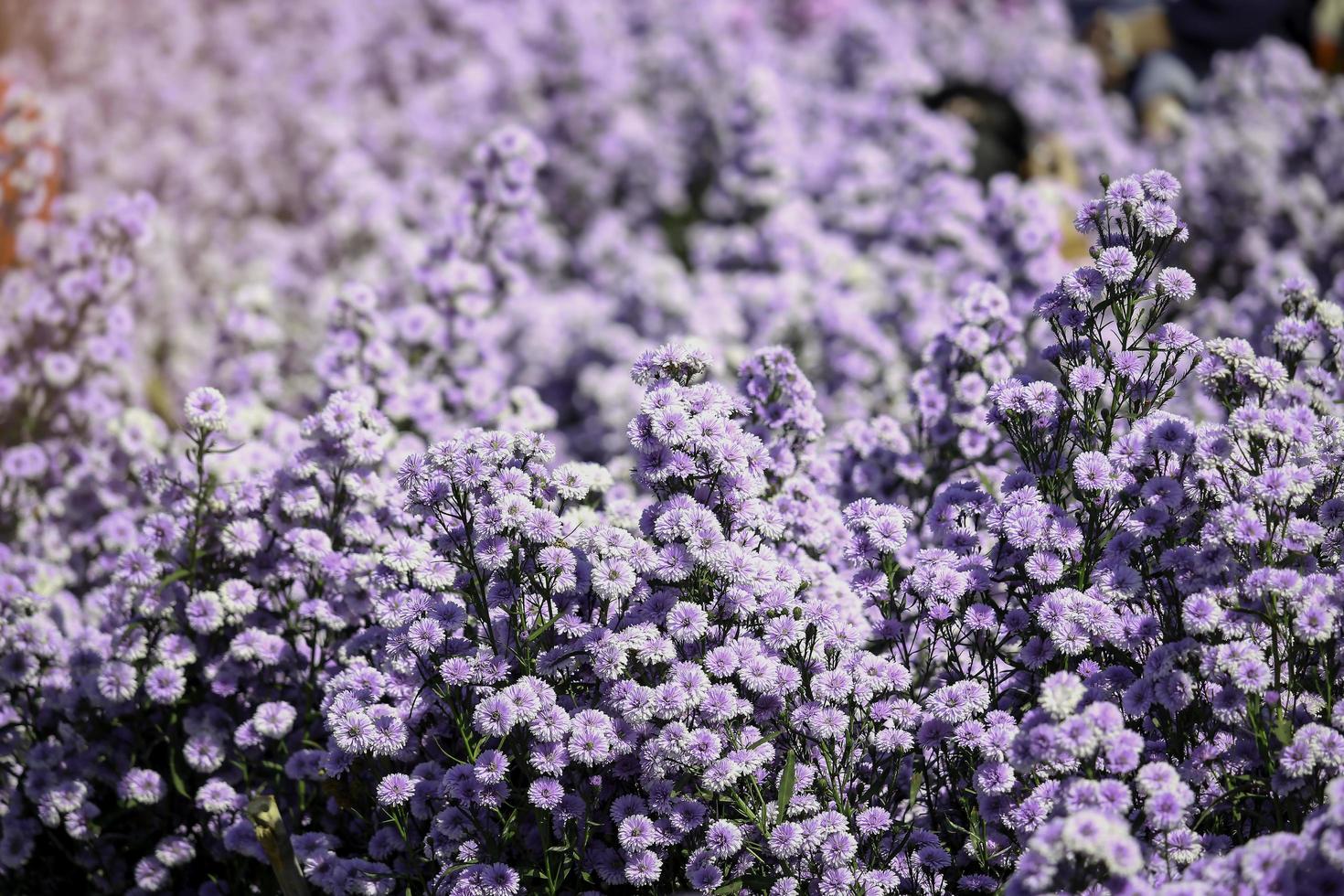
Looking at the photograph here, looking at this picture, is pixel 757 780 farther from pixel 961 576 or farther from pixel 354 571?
pixel 354 571

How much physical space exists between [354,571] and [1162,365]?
2.15 metres

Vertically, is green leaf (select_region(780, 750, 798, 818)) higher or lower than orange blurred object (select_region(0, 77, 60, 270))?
lower

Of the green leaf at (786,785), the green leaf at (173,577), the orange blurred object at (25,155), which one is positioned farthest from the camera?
the orange blurred object at (25,155)

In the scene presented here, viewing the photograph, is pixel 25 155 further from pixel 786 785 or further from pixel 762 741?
pixel 786 785

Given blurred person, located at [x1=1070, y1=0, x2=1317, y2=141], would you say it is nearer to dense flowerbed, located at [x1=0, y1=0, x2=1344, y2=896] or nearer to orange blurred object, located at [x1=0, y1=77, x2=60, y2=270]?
dense flowerbed, located at [x1=0, y1=0, x2=1344, y2=896]

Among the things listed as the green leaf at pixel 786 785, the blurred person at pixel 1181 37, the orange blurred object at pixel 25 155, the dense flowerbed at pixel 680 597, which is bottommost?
the green leaf at pixel 786 785

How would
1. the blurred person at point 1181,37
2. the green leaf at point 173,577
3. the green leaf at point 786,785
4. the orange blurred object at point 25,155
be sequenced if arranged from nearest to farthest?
the green leaf at point 786,785
the green leaf at point 173,577
the orange blurred object at point 25,155
the blurred person at point 1181,37

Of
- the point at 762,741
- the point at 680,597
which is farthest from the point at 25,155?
the point at 762,741

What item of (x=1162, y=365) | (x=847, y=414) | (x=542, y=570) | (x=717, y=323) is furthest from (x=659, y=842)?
(x=717, y=323)

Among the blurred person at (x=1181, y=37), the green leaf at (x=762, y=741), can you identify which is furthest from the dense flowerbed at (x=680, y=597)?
the blurred person at (x=1181, y=37)

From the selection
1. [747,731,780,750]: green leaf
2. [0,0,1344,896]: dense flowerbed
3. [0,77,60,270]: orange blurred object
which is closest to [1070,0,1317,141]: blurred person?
[0,0,1344,896]: dense flowerbed

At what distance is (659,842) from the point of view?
2.69 m

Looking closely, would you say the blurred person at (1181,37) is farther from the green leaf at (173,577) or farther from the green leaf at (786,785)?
the green leaf at (173,577)

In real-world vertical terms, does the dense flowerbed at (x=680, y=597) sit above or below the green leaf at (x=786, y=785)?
above
